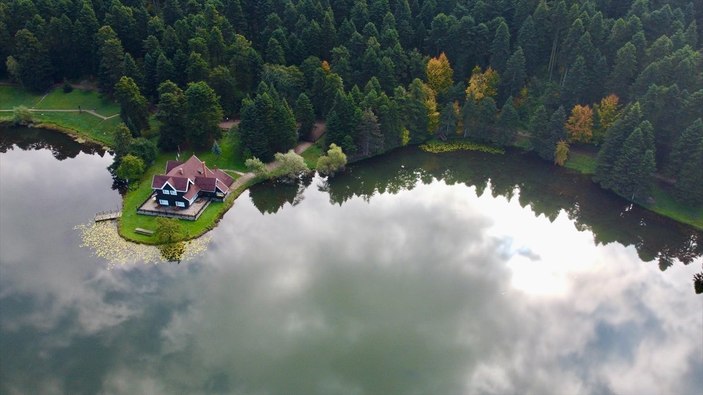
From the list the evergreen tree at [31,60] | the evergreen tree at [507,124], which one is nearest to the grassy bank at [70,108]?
the evergreen tree at [31,60]

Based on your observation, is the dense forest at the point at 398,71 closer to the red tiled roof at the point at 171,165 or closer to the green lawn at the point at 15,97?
the green lawn at the point at 15,97

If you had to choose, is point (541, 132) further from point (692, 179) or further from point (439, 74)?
point (692, 179)

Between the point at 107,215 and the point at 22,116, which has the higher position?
the point at 107,215

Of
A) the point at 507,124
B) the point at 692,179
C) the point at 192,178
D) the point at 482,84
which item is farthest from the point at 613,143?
the point at 192,178

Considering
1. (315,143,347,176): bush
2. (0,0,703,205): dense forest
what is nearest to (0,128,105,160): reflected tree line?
(0,0,703,205): dense forest

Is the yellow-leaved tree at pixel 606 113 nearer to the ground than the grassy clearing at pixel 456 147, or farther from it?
farther from it

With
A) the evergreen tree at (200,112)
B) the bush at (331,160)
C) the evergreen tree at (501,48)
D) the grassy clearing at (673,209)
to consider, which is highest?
the evergreen tree at (501,48)
